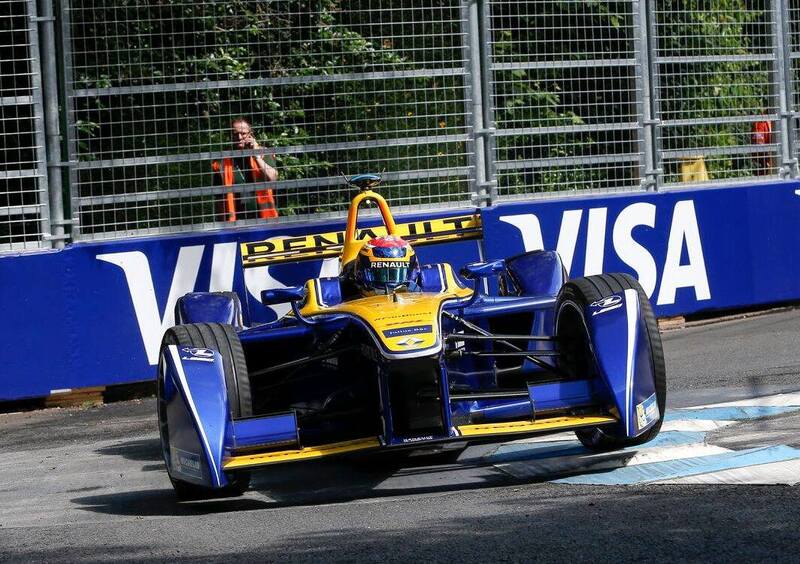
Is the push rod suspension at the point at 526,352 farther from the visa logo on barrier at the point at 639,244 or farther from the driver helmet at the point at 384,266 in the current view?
the visa logo on barrier at the point at 639,244

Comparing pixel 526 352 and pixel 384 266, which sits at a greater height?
pixel 384 266

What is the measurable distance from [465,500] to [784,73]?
884cm

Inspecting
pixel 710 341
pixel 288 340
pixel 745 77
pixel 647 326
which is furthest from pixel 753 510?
pixel 745 77

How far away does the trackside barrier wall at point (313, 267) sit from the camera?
35.5 feet

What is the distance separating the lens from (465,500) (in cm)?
672

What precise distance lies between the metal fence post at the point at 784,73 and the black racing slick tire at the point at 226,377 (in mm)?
8247

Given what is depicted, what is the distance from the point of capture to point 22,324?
422 inches

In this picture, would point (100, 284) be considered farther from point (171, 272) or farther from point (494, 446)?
point (494, 446)

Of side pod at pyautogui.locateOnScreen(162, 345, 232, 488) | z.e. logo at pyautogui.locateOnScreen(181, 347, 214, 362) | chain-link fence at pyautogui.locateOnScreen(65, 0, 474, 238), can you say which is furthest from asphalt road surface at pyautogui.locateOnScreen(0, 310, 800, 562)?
chain-link fence at pyautogui.locateOnScreen(65, 0, 474, 238)

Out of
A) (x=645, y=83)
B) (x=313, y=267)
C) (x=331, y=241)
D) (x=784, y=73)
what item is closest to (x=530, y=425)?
(x=331, y=241)

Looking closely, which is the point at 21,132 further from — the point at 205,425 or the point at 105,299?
the point at 205,425

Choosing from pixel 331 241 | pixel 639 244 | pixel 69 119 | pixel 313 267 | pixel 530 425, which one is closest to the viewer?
pixel 530 425

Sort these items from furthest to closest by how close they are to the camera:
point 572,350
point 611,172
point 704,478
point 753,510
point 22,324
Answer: point 611,172
point 22,324
point 572,350
point 704,478
point 753,510

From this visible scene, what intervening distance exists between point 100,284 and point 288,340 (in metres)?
3.19
